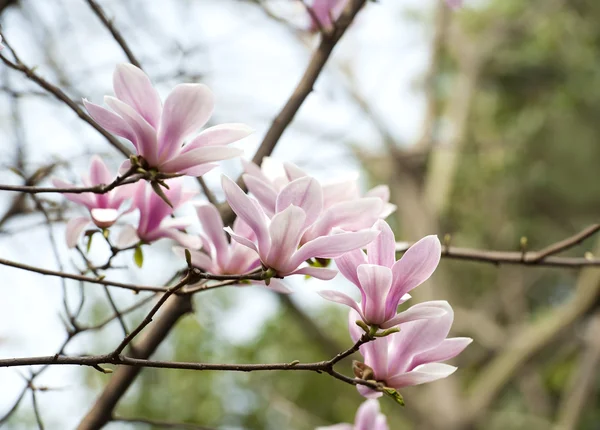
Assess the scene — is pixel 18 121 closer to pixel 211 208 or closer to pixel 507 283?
pixel 211 208

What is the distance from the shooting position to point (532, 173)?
5.48 m

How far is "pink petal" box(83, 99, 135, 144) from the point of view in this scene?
0.37 m

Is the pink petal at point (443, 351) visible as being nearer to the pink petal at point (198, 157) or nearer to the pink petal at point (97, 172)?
the pink petal at point (198, 157)

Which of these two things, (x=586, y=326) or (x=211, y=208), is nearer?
(x=211, y=208)

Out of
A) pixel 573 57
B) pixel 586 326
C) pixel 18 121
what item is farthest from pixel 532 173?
pixel 18 121

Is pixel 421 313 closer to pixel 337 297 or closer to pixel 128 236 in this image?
pixel 337 297

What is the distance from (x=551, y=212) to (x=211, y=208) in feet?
18.9

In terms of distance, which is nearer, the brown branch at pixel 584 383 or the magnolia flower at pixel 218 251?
the magnolia flower at pixel 218 251

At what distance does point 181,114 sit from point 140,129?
3 cm

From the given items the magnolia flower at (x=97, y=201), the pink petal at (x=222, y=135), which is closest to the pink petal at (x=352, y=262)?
the pink petal at (x=222, y=135)

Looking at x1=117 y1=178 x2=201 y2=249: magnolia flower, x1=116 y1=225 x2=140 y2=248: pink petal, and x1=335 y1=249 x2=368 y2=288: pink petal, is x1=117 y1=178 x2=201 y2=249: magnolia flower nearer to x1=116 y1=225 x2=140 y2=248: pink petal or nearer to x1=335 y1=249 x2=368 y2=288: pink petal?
x1=116 y1=225 x2=140 y2=248: pink petal

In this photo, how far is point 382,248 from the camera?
0.40 meters

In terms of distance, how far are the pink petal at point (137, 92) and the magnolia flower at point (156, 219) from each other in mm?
114

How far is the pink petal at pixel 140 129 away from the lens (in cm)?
37
